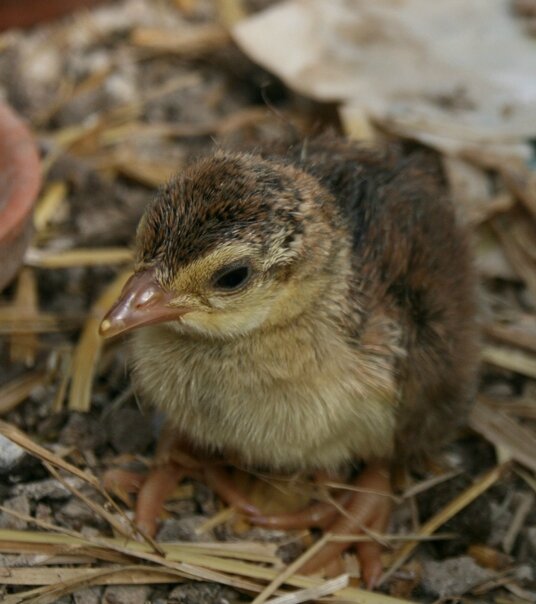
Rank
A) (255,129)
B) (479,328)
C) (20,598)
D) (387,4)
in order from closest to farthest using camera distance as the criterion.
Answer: (20,598) < (479,328) < (255,129) < (387,4)

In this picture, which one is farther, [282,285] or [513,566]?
[513,566]

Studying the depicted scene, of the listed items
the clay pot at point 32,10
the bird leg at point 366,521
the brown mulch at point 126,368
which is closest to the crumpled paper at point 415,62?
the brown mulch at point 126,368

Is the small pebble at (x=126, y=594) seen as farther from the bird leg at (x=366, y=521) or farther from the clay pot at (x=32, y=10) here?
the clay pot at (x=32, y=10)

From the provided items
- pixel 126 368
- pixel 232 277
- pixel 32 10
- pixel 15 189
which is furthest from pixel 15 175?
pixel 32 10

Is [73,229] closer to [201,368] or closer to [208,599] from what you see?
[201,368]

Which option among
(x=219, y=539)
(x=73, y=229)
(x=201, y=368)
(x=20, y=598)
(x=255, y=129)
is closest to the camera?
(x=20, y=598)

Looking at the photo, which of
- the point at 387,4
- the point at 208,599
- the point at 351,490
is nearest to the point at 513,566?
the point at 351,490
